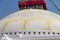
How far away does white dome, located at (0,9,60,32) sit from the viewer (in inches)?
1678

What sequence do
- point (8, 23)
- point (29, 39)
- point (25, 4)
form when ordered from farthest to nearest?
point (25, 4), point (8, 23), point (29, 39)

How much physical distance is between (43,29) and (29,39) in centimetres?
265

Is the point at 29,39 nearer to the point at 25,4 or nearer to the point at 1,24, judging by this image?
the point at 1,24

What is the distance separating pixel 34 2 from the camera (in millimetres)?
52250

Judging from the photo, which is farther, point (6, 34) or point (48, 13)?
point (48, 13)

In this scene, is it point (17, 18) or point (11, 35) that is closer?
point (11, 35)

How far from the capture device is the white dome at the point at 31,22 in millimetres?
42625

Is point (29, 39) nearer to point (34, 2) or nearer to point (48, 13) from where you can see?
point (48, 13)

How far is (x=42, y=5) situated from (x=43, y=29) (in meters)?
10.5

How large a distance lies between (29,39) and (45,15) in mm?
5694

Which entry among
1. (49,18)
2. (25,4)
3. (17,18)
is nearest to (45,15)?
(49,18)

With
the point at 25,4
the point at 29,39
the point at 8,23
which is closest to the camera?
the point at 29,39

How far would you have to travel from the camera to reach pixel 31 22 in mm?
43219

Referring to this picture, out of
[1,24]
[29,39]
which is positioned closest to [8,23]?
[1,24]
